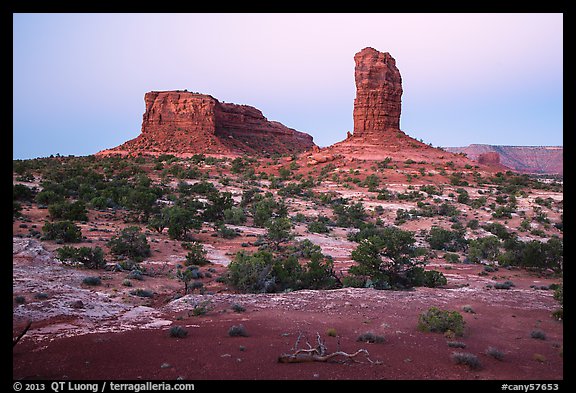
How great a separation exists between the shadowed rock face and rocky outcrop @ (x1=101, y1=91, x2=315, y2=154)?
20.8 m

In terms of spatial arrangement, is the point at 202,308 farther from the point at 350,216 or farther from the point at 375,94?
the point at 375,94

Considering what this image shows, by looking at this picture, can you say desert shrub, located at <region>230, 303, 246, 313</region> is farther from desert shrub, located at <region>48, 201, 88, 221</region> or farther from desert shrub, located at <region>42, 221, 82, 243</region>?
desert shrub, located at <region>48, 201, 88, 221</region>

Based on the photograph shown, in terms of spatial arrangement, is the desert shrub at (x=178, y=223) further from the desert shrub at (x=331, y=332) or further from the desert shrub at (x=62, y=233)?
the desert shrub at (x=331, y=332)

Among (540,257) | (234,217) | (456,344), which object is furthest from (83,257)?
(540,257)

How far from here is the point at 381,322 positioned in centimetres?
733

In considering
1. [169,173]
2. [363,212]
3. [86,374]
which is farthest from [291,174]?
[86,374]

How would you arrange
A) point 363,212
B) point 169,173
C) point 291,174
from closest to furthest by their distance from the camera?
point 363,212, point 169,173, point 291,174

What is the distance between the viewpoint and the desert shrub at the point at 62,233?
44.1 ft

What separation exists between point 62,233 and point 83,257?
3458 millimetres

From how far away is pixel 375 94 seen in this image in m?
50.3

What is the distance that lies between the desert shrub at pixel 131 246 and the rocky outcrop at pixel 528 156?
132084 mm

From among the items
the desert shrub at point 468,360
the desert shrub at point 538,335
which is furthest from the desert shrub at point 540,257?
the desert shrub at point 468,360
